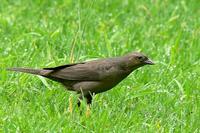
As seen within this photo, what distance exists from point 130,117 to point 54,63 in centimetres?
163

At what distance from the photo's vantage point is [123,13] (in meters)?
11.1

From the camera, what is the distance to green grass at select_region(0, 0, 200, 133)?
286 inches

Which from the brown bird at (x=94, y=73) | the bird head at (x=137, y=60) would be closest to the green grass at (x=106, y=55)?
the brown bird at (x=94, y=73)

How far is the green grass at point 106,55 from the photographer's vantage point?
726 centimetres

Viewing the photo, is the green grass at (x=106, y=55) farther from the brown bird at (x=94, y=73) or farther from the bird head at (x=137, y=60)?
the bird head at (x=137, y=60)

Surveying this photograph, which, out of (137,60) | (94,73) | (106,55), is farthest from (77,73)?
(106,55)

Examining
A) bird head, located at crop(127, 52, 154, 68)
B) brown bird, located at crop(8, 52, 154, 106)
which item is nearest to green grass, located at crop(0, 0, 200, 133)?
brown bird, located at crop(8, 52, 154, 106)

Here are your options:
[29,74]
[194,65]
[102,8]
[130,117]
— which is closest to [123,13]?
[102,8]

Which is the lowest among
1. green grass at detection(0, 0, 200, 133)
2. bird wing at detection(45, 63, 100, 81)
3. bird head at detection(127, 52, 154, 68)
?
green grass at detection(0, 0, 200, 133)

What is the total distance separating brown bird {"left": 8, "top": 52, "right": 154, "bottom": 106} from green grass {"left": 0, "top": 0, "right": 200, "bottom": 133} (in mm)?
146

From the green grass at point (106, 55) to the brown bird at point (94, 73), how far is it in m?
0.15

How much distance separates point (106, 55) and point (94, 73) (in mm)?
1570

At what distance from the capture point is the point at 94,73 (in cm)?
772

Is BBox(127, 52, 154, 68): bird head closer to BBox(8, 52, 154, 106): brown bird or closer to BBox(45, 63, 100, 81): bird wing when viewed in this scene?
BBox(8, 52, 154, 106): brown bird
